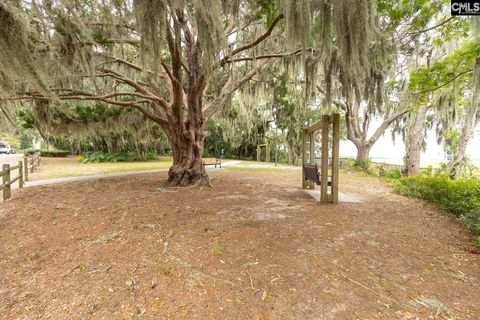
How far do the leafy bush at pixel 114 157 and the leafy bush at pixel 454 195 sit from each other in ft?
60.3

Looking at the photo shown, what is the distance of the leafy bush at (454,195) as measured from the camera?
400 cm

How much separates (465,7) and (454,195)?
3.62 m

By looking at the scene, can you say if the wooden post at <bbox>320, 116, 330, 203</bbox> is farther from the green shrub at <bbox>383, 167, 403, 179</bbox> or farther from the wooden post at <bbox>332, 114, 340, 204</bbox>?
the green shrub at <bbox>383, 167, 403, 179</bbox>

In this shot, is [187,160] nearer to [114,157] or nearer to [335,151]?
[335,151]

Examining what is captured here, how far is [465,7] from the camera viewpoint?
4.15m

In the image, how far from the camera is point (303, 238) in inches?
134

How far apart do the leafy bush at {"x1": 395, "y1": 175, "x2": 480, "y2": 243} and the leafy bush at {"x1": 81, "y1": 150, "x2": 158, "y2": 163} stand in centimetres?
1837

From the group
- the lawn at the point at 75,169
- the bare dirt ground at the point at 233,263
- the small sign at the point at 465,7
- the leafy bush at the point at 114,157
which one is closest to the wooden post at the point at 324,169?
the bare dirt ground at the point at 233,263

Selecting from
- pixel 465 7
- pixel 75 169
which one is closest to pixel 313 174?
pixel 465 7

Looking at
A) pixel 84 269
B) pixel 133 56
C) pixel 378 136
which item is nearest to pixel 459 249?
pixel 84 269

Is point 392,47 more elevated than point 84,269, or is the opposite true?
point 392,47

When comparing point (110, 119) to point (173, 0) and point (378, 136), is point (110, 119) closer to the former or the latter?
point (173, 0)

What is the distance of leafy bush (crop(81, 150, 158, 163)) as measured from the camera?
1767 cm

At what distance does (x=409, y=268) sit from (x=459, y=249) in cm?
114
